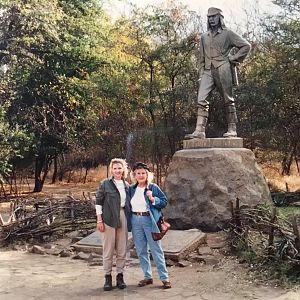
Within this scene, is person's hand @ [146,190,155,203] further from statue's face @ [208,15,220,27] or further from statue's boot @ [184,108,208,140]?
statue's face @ [208,15,220,27]

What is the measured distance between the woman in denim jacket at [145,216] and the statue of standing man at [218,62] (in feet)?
9.91

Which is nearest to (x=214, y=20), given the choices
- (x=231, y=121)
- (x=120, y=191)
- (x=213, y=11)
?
(x=213, y=11)

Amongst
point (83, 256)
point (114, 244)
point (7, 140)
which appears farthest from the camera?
point (7, 140)

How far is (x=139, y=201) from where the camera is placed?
4.92 meters

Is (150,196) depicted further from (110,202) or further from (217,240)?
(217,240)

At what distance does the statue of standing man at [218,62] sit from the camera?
7.80m

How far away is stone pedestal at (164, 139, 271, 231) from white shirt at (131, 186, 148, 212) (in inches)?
99.7

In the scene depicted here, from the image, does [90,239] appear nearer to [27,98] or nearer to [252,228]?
[252,228]

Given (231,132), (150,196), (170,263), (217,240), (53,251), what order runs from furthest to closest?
1. (231,132)
2. (53,251)
3. (217,240)
4. (170,263)
5. (150,196)

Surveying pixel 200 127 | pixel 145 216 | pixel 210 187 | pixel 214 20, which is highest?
pixel 214 20

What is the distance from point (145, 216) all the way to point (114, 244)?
47 centimetres

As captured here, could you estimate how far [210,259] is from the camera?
5977 mm

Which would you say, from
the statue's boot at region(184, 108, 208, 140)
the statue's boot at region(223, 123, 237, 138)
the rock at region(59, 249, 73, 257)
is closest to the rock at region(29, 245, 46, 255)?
the rock at region(59, 249, 73, 257)

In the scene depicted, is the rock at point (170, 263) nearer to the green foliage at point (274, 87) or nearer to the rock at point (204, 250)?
the rock at point (204, 250)
